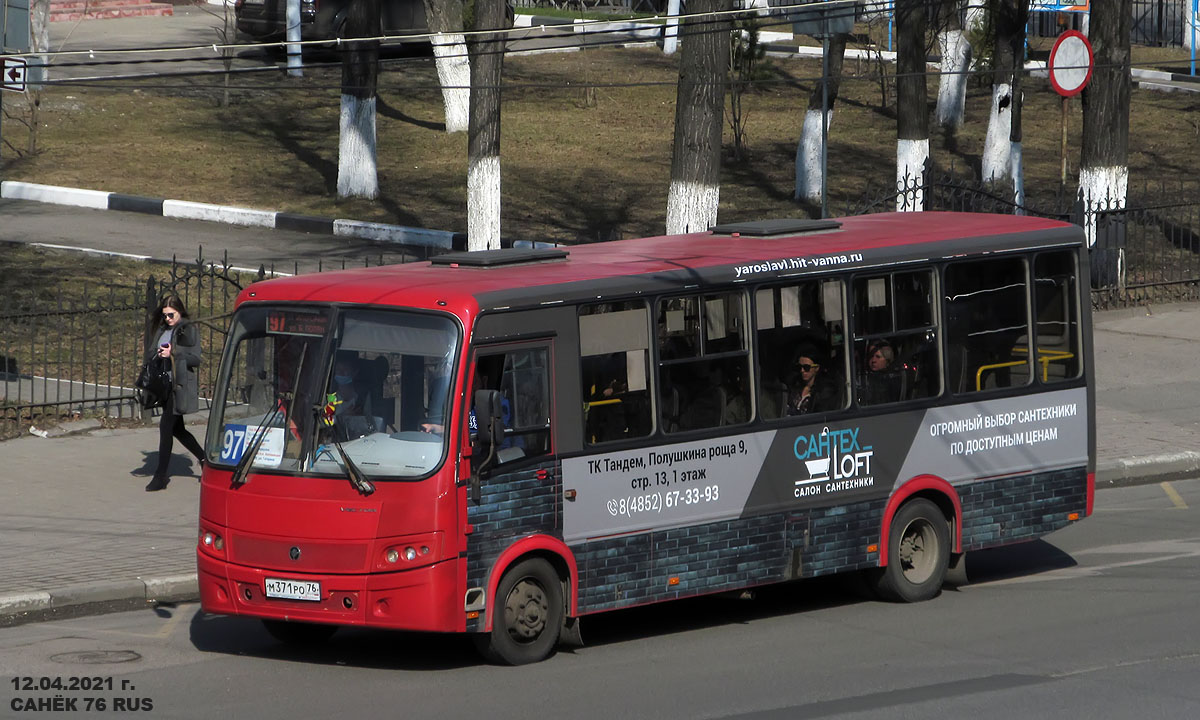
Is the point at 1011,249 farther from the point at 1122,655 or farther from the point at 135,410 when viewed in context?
the point at 135,410

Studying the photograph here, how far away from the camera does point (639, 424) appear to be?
905 centimetres

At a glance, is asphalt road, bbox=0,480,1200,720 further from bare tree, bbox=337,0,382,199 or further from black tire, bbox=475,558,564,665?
bare tree, bbox=337,0,382,199

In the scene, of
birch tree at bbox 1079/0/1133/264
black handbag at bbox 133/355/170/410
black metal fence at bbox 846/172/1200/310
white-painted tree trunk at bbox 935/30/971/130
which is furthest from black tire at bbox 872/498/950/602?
white-painted tree trunk at bbox 935/30/971/130

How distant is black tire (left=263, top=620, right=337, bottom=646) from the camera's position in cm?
909

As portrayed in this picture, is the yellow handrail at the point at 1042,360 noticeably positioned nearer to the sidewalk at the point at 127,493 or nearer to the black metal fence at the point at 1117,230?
the sidewalk at the point at 127,493

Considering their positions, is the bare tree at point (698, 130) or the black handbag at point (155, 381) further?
the bare tree at point (698, 130)

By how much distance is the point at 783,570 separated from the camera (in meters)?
9.62

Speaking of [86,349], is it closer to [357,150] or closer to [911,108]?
[357,150]

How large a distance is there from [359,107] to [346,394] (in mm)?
16647

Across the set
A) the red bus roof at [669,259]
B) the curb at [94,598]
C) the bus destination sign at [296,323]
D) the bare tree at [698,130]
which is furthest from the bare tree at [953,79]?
the bus destination sign at [296,323]

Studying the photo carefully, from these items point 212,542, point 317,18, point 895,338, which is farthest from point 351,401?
point 317,18

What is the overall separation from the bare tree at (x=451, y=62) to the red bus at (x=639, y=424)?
19.0 meters

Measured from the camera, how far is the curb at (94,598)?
971cm

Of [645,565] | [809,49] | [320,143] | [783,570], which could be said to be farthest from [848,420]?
[809,49]
